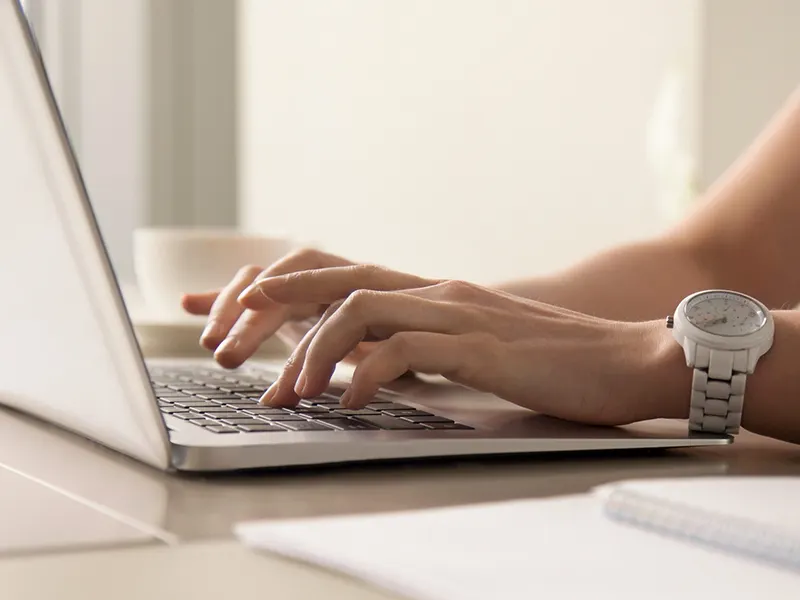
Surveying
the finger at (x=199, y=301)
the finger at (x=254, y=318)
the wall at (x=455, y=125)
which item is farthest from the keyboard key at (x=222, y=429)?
the wall at (x=455, y=125)

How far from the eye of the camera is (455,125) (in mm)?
3305

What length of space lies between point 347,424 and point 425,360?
0.23 ft

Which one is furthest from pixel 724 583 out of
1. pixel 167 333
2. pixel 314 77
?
pixel 314 77

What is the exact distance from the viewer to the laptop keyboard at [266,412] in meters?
0.55

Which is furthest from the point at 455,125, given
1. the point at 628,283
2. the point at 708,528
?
the point at 708,528

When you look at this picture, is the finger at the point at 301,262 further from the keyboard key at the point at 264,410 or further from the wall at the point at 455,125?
the wall at the point at 455,125

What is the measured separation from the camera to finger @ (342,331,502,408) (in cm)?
59

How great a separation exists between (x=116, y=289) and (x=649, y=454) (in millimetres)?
313

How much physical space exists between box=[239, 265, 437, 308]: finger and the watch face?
17 cm

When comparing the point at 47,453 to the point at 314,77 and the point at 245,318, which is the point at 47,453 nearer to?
the point at 245,318

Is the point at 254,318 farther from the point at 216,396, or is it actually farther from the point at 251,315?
the point at 216,396

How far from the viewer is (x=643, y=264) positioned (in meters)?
1.03

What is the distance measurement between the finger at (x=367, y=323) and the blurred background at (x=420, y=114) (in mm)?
1736

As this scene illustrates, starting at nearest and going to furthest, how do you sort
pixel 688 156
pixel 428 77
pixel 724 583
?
pixel 724 583, pixel 688 156, pixel 428 77
